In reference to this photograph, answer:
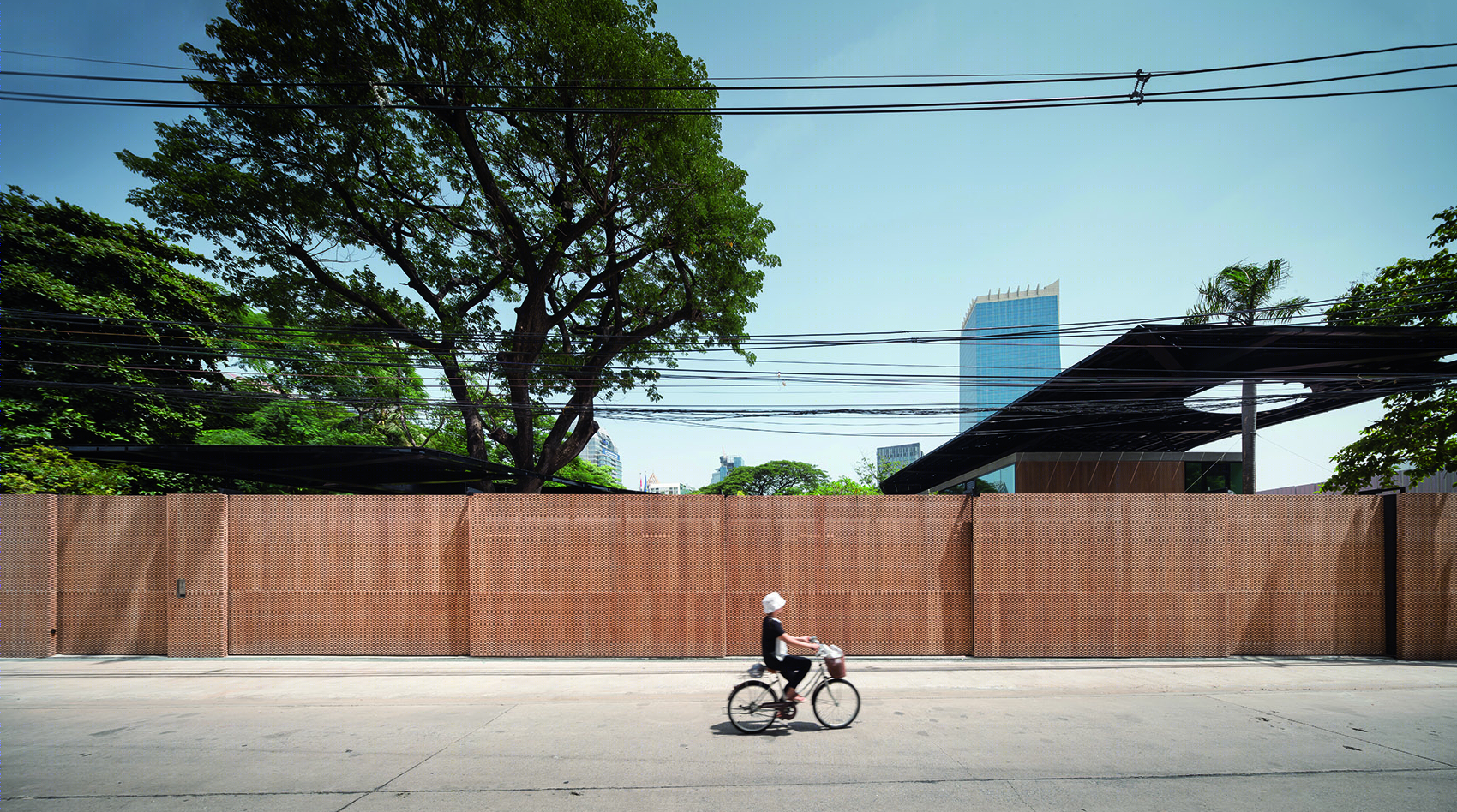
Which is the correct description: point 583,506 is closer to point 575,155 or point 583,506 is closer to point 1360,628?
point 575,155

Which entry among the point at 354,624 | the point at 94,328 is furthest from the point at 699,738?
the point at 94,328

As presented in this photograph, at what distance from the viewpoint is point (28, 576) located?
10070 millimetres

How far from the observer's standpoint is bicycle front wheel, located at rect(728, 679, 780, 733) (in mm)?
6480

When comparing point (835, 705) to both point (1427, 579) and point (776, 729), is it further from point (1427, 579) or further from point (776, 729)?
point (1427, 579)

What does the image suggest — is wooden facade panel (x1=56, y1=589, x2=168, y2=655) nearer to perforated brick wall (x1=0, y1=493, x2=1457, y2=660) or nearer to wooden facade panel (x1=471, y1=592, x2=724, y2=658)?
perforated brick wall (x1=0, y1=493, x2=1457, y2=660)

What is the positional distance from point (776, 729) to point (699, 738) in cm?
89

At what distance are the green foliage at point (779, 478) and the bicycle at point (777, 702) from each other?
60.7m

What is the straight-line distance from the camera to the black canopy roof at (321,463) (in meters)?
12.4

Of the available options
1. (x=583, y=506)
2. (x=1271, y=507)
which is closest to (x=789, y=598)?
(x=583, y=506)

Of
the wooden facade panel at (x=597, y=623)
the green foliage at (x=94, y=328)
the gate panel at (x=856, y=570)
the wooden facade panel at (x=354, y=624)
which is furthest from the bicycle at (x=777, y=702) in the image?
the green foliage at (x=94, y=328)

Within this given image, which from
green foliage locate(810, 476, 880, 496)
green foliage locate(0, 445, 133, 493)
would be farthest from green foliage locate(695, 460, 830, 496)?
green foliage locate(0, 445, 133, 493)

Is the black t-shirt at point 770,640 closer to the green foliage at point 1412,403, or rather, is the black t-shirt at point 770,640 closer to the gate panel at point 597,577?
the gate panel at point 597,577

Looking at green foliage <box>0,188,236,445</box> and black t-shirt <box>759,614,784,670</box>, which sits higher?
Result: green foliage <box>0,188,236,445</box>

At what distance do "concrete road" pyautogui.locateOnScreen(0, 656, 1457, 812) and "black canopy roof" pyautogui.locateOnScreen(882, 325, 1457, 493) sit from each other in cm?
653
